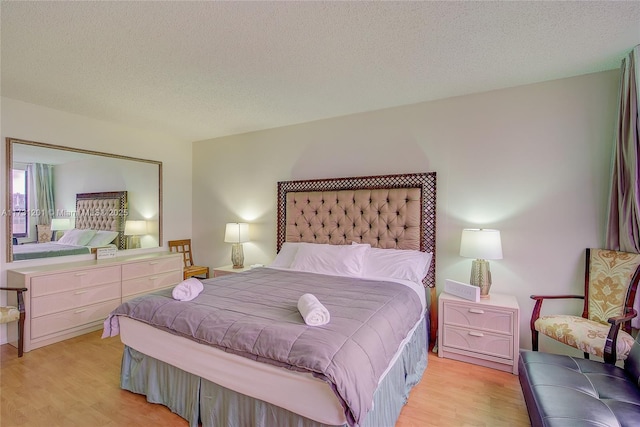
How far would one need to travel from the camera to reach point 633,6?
65.7 inches

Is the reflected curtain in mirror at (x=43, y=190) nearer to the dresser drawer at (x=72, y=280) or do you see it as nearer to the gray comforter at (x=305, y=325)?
the dresser drawer at (x=72, y=280)

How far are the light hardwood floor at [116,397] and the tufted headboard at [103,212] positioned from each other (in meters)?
1.47

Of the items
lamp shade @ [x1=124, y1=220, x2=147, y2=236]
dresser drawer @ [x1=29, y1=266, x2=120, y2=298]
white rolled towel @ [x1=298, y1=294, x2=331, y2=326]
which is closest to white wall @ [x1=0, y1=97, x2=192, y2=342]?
lamp shade @ [x1=124, y1=220, x2=147, y2=236]

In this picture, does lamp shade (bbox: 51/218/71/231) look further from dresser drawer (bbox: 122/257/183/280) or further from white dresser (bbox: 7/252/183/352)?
dresser drawer (bbox: 122/257/183/280)

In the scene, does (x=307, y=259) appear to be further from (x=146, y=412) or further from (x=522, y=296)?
(x=522, y=296)

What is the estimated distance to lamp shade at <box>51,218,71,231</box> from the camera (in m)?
3.29

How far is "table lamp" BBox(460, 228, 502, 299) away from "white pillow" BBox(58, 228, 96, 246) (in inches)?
163

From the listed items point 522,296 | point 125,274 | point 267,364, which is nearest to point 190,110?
point 125,274

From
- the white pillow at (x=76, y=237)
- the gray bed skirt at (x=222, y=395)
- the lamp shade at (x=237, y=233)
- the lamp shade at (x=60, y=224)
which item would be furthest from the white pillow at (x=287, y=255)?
the lamp shade at (x=60, y=224)

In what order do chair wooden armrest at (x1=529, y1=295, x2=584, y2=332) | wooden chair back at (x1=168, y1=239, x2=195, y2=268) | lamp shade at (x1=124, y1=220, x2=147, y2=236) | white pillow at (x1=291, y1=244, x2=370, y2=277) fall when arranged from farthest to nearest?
wooden chair back at (x1=168, y1=239, x2=195, y2=268) → lamp shade at (x1=124, y1=220, x2=147, y2=236) → white pillow at (x1=291, y1=244, x2=370, y2=277) → chair wooden armrest at (x1=529, y1=295, x2=584, y2=332)

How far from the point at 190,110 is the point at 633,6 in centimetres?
360

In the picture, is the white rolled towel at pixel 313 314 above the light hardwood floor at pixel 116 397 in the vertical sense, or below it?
above

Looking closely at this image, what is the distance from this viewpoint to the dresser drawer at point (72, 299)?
285cm

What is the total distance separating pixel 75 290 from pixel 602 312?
15.7 feet
